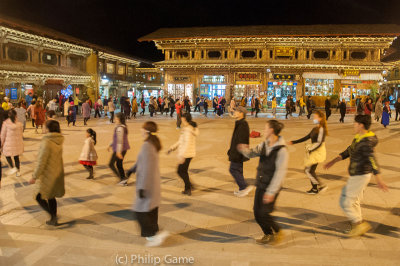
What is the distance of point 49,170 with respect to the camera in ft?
15.9

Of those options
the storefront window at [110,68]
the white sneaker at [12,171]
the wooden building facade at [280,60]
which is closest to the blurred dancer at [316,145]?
the white sneaker at [12,171]

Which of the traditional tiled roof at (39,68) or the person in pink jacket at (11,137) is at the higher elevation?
the traditional tiled roof at (39,68)

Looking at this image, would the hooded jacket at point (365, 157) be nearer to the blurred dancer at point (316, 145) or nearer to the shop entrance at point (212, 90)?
the blurred dancer at point (316, 145)

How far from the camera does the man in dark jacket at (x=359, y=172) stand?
4.57 metres

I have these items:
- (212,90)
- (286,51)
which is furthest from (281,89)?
(212,90)

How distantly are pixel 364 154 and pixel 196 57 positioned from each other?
96.8 ft

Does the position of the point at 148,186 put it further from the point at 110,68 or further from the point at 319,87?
the point at 110,68

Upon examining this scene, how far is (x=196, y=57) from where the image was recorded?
3294cm

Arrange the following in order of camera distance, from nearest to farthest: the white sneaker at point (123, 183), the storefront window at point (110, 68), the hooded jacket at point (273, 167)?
1. the hooded jacket at point (273, 167)
2. the white sneaker at point (123, 183)
3. the storefront window at point (110, 68)

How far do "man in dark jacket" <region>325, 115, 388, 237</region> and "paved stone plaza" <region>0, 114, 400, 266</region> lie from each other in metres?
0.31

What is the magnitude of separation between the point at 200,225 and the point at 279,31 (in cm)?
2990

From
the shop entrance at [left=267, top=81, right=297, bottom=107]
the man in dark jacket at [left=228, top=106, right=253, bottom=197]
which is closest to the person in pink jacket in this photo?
the man in dark jacket at [left=228, top=106, right=253, bottom=197]

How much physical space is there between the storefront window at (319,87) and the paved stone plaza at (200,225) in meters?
24.7

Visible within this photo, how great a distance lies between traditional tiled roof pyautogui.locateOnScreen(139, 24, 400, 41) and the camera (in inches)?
1190
